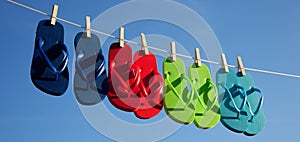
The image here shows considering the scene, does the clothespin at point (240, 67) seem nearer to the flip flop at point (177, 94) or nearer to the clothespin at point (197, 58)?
the clothespin at point (197, 58)

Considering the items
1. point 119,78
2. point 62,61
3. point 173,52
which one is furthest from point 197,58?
point 62,61

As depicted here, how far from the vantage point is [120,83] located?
7.38 ft

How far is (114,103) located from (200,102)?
484 mm

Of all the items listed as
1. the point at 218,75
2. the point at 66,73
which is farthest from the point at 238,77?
the point at 66,73

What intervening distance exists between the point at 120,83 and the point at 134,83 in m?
0.07

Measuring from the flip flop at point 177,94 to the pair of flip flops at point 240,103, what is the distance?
0.21 meters

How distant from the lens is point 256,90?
2658 mm

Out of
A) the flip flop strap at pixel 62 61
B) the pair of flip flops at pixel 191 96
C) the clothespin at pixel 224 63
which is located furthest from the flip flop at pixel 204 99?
the flip flop strap at pixel 62 61

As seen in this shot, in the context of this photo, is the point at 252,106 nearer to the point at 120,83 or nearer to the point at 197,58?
the point at 197,58

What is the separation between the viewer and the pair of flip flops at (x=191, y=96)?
2.37 m

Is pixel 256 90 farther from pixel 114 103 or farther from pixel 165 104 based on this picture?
pixel 114 103

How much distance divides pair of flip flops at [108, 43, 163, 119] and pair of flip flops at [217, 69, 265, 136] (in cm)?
38

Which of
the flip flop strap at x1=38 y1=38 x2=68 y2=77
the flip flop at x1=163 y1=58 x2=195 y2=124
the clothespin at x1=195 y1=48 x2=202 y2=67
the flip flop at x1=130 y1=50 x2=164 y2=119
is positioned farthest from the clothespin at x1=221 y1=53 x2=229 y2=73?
the flip flop strap at x1=38 y1=38 x2=68 y2=77

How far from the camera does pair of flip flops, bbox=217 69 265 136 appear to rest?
251cm
